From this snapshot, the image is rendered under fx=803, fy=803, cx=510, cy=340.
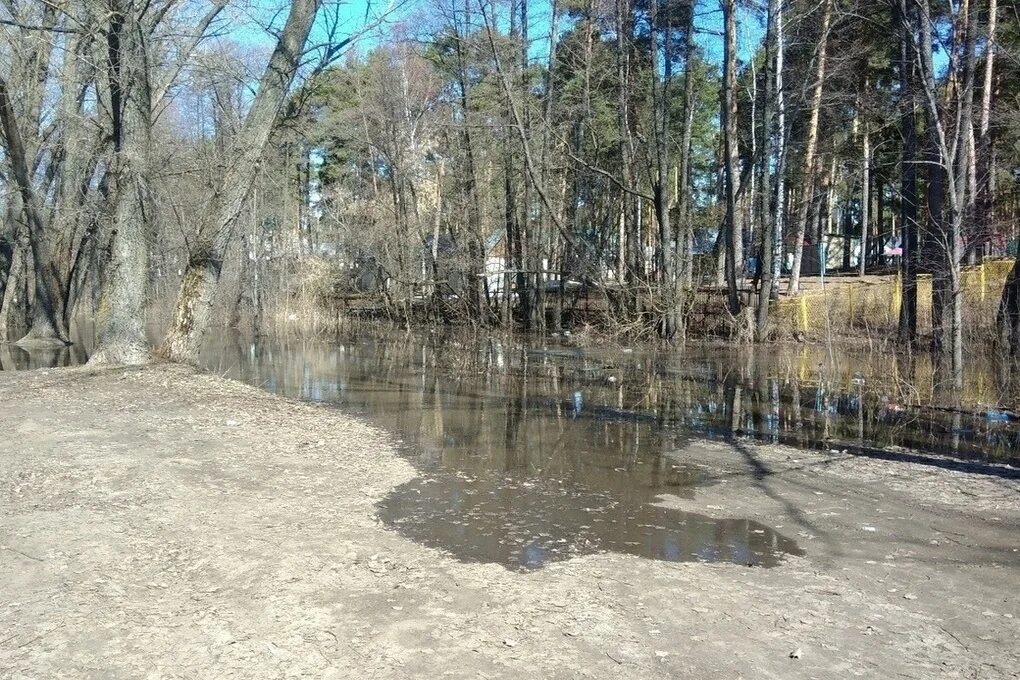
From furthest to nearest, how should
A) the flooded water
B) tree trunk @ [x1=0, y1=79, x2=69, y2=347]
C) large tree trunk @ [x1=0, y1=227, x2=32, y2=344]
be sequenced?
1. large tree trunk @ [x1=0, y1=227, x2=32, y2=344]
2. tree trunk @ [x1=0, y1=79, x2=69, y2=347]
3. the flooded water

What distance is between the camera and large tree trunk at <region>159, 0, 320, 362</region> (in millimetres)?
13641

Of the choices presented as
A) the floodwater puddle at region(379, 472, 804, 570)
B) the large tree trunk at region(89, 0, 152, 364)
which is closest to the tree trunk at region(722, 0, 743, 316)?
the large tree trunk at region(89, 0, 152, 364)

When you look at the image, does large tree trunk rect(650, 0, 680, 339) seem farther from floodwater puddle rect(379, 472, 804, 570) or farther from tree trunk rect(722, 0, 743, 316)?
floodwater puddle rect(379, 472, 804, 570)

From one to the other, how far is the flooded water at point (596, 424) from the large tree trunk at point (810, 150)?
8.97m

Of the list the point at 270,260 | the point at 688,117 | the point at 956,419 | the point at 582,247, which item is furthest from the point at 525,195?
the point at 956,419

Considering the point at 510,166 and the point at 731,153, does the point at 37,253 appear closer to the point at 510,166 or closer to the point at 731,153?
the point at 510,166

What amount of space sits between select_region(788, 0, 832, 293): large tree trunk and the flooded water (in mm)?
8971

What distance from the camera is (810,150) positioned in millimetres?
31469

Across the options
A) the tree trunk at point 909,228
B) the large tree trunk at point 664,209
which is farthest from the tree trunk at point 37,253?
the tree trunk at point 909,228

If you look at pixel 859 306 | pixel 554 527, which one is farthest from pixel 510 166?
pixel 554 527

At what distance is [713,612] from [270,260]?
30811mm

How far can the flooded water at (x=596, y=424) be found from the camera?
19.9 ft

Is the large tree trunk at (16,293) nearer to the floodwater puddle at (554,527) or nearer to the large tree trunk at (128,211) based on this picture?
the large tree trunk at (128,211)

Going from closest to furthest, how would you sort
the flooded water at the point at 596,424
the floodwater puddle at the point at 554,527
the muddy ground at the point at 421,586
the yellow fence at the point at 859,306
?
the muddy ground at the point at 421,586 < the floodwater puddle at the point at 554,527 < the flooded water at the point at 596,424 < the yellow fence at the point at 859,306
